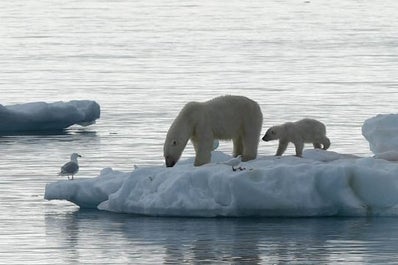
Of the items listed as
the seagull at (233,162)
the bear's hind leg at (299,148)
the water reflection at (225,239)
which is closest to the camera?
the water reflection at (225,239)

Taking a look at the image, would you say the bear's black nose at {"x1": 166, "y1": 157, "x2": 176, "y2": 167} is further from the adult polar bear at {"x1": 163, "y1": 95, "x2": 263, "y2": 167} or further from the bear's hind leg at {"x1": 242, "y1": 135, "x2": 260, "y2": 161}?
the bear's hind leg at {"x1": 242, "y1": 135, "x2": 260, "y2": 161}

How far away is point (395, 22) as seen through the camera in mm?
75375

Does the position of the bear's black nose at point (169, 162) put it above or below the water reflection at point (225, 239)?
above

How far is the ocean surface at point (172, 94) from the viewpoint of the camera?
16328 mm

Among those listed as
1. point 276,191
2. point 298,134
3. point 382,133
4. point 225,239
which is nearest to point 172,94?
point 382,133

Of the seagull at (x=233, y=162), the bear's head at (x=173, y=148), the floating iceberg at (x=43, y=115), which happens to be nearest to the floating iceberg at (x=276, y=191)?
the seagull at (x=233, y=162)

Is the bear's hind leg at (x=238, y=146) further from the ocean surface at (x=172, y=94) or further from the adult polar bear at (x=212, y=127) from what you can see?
the ocean surface at (x=172, y=94)

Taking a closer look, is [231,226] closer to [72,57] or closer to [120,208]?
[120,208]

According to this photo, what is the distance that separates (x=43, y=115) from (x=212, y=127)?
10730 mm

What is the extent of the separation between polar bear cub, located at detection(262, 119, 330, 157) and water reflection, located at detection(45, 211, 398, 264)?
218cm

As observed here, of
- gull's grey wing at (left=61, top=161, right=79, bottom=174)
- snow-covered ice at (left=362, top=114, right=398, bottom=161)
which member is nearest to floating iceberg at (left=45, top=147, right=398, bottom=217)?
gull's grey wing at (left=61, top=161, right=79, bottom=174)

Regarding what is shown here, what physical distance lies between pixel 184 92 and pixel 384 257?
23.2 metres

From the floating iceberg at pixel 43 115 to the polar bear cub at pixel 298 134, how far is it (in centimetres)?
977

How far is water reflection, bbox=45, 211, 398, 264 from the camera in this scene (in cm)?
1558
